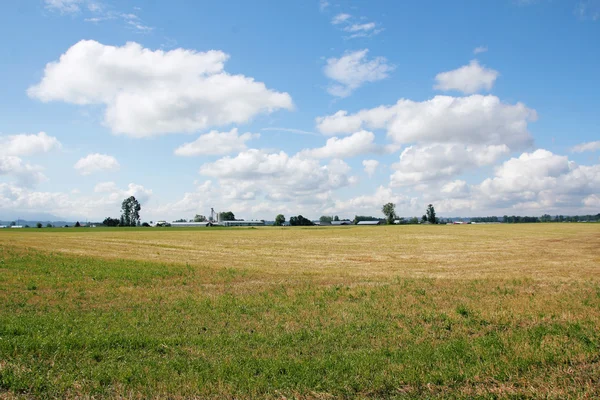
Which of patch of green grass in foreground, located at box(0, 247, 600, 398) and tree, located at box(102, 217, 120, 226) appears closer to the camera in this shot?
patch of green grass in foreground, located at box(0, 247, 600, 398)

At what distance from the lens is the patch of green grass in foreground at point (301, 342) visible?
7.71 metres

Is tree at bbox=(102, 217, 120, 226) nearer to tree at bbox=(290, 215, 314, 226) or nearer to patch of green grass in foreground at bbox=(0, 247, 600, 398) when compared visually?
tree at bbox=(290, 215, 314, 226)

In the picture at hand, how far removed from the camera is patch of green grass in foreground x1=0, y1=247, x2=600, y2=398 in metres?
7.71

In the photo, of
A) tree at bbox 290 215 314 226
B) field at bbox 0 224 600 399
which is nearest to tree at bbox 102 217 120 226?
tree at bbox 290 215 314 226

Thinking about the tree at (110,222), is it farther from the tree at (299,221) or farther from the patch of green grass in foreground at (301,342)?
the patch of green grass in foreground at (301,342)

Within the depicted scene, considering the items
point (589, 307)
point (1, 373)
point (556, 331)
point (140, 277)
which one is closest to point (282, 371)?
point (1, 373)

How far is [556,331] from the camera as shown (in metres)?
10.9

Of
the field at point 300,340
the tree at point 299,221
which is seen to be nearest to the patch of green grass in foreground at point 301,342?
the field at point 300,340

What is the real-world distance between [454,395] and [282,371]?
10.7 ft

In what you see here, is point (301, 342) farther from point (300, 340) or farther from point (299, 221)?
point (299, 221)

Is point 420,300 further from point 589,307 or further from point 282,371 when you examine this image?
point 282,371

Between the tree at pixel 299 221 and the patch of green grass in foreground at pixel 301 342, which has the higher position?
the tree at pixel 299 221

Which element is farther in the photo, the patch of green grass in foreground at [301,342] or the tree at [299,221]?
the tree at [299,221]

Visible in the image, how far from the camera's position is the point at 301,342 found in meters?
10.3
